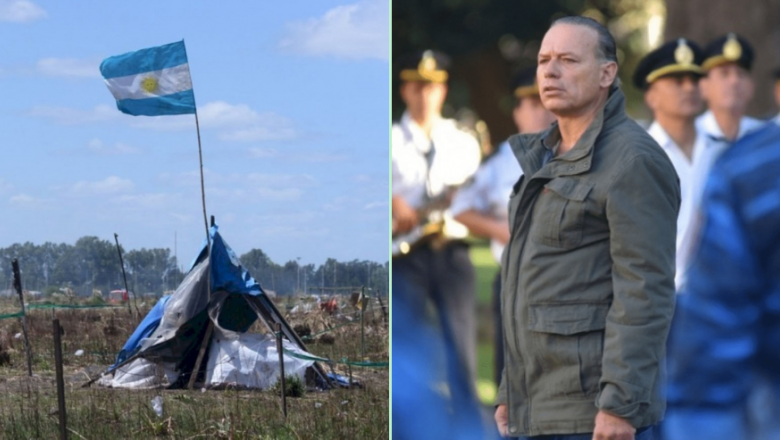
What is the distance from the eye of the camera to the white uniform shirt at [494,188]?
5031mm

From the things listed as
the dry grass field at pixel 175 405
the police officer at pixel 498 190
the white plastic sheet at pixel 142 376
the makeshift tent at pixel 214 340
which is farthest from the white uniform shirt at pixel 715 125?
the white plastic sheet at pixel 142 376

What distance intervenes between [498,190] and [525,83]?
1.58ft

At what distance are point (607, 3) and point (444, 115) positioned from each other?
2.83ft

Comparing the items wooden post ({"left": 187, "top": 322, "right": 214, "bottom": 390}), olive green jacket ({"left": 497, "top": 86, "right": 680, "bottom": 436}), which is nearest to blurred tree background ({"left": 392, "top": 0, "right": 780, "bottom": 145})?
olive green jacket ({"left": 497, "top": 86, "right": 680, "bottom": 436})

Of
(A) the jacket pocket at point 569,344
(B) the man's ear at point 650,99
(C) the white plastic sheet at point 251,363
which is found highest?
(B) the man's ear at point 650,99

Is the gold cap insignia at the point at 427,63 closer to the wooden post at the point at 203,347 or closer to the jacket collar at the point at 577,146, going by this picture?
the jacket collar at the point at 577,146

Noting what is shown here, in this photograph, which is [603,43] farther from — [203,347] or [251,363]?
[203,347]

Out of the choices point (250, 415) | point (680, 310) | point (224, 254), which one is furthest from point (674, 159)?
point (224, 254)

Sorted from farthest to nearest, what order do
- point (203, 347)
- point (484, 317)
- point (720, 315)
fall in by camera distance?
point (203, 347), point (484, 317), point (720, 315)

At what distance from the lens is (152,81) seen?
13.1 meters

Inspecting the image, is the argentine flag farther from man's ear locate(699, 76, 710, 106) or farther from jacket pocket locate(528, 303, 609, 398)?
jacket pocket locate(528, 303, 609, 398)

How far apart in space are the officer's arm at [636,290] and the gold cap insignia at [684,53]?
1.45 m

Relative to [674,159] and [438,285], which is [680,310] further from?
[438,285]

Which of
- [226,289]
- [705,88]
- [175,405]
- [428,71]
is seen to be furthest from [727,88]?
[226,289]
